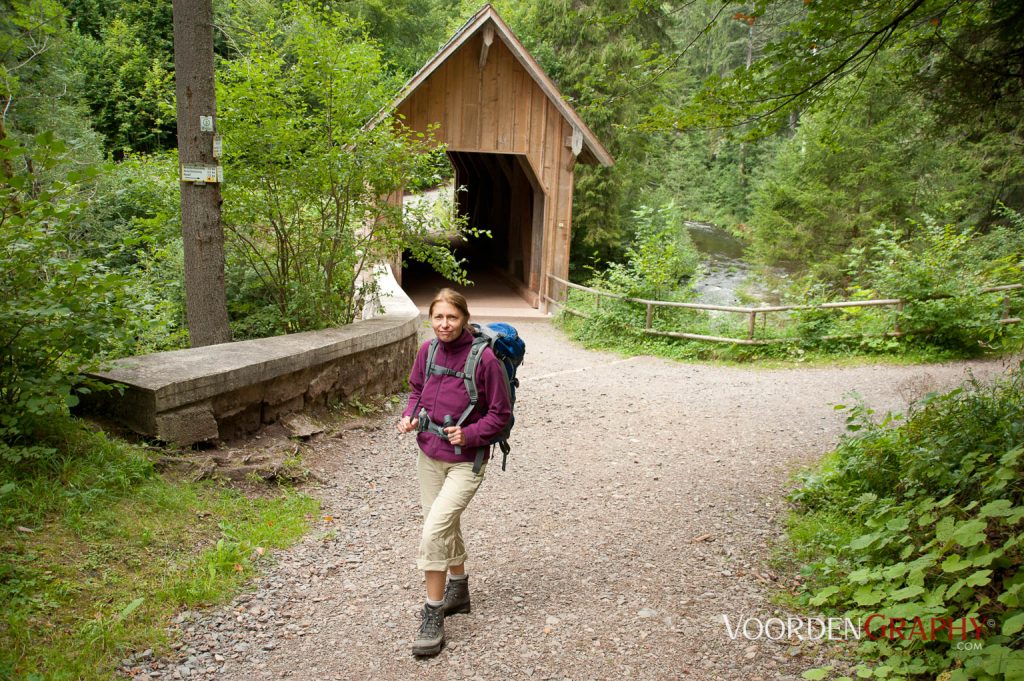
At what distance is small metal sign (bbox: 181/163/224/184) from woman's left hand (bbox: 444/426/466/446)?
395 cm

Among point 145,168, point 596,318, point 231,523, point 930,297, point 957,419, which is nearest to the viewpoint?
point 231,523

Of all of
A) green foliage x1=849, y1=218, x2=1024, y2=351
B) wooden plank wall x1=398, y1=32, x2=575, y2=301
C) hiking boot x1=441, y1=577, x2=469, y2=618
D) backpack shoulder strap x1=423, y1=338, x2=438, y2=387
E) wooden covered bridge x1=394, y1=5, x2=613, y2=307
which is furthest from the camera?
wooden plank wall x1=398, y1=32, x2=575, y2=301

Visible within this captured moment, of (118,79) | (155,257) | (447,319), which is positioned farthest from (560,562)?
(118,79)

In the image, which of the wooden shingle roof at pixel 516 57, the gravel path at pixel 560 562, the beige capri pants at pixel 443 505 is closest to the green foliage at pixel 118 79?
the wooden shingle roof at pixel 516 57

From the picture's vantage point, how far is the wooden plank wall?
14.5 m

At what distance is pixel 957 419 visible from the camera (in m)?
4.66

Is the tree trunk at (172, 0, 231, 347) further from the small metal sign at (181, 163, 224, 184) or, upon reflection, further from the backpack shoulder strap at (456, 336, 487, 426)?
the backpack shoulder strap at (456, 336, 487, 426)

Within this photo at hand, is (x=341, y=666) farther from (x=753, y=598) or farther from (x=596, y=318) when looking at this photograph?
(x=596, y=318)

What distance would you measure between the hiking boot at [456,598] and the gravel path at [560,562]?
0.18 ft

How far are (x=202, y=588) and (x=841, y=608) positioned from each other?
3.41m

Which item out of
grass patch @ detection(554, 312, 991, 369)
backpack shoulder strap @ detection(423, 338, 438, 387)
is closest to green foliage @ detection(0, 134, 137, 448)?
backpack shoulder strap @ detection(423, 338, 438, 387)

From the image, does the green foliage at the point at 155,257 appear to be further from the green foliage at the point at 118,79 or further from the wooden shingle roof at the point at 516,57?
the green foliage at the point at 118,79

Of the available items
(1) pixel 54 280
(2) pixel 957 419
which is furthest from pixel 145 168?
(2) pixel 957 419

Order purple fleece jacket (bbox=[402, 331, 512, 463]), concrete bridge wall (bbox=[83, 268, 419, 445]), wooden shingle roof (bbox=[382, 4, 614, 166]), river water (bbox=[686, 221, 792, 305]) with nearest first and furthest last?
purple fleece jacket (bbox=[402, 331, 512, 463]), concrete bridge wall (bbox=[83, 268, 419, 445]), wooden shingle roof (bbox=[382, 4, 614, 166]), river water (bbox=[686, 221, 792, 305])
